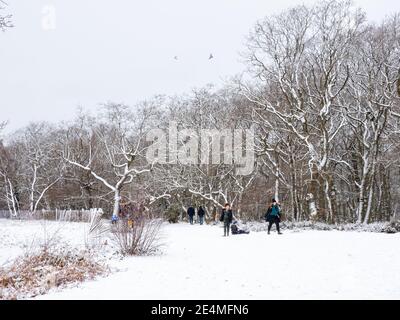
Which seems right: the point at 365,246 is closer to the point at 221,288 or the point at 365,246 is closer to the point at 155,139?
the point at 221,288

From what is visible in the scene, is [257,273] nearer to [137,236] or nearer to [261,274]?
[261,274]

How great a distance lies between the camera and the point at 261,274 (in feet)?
32.5

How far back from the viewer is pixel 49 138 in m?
57.2

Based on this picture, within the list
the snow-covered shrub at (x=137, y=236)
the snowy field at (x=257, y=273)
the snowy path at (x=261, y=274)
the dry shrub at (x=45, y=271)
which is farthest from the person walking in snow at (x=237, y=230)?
the dry shrub at (x=45, y=271)

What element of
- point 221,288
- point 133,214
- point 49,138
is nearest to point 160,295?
point 221,288

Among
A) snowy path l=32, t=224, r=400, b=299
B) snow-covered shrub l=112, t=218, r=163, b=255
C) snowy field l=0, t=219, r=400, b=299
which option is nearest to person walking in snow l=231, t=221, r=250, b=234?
snowy field l=0, t=219, r=400, b=299

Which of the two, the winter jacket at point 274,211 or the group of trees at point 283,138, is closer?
the winter jacket at point 274,211

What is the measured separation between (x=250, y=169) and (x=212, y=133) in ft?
15.1

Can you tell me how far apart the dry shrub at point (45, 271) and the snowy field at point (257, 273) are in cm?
44

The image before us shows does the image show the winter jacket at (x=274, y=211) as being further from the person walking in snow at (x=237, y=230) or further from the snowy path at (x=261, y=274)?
the snowy path at (x=261, y=274)

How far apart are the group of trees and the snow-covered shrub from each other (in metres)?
1.68

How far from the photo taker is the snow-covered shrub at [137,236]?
46.2 feet

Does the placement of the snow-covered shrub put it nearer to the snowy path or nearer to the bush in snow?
the snowy path

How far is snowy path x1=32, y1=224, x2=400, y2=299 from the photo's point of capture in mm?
8047
